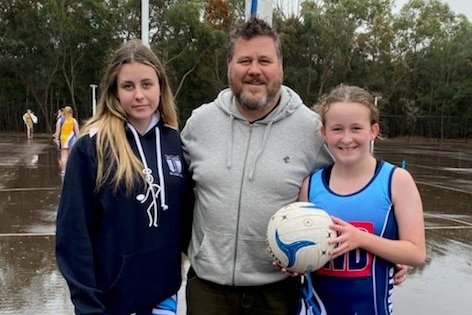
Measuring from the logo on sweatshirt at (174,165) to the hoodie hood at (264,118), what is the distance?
0.79 ft

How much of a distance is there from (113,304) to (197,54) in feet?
120

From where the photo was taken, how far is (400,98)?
44.6 meters

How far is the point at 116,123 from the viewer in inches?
103

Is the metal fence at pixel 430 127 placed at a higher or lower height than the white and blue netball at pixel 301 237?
lower

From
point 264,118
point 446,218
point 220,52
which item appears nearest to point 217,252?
point 264,118

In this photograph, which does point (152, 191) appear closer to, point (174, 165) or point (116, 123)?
point (174, 165)

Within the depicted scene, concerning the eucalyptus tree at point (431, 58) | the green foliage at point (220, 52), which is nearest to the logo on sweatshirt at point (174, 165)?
the green foliage at point (220, 52)

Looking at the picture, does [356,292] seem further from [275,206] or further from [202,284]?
[202,284]

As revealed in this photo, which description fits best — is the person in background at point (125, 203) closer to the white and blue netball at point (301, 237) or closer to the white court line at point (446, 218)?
the white and blue netball at point (301, 237)

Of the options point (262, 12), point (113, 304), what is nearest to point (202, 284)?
point (113, 304)

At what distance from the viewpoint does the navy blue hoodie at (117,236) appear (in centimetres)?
245

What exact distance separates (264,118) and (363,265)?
2.89ft

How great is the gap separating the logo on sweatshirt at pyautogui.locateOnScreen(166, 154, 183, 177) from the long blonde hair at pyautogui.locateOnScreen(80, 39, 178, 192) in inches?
6.7

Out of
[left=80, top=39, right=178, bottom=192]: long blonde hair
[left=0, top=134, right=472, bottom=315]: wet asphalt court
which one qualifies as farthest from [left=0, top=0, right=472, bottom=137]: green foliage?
[left=80, top=39, right=178, bottom=192]: long blonde hair
